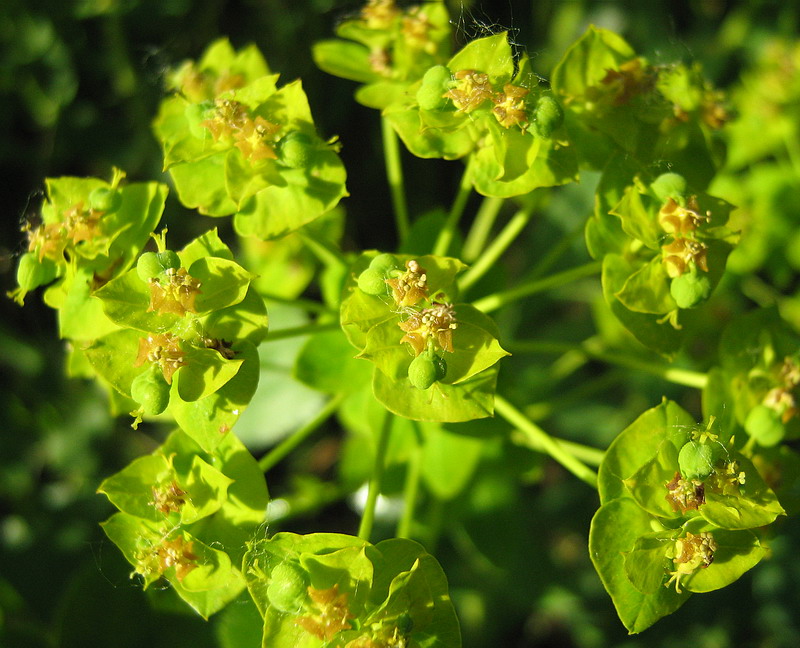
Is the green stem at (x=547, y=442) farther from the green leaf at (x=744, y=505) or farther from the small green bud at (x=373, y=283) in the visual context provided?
the small green bud at (x=373, y=283)

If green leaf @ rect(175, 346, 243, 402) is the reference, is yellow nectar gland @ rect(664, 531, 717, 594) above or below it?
below

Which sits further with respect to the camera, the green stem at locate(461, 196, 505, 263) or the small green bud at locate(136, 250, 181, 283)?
the green stem at locate(461, 196, 505, 263)

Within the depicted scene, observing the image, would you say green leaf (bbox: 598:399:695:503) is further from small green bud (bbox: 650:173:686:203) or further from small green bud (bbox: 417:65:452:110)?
small green bud (bbox: 417:65:452:110)

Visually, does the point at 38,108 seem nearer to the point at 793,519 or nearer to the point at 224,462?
the point at 224,462

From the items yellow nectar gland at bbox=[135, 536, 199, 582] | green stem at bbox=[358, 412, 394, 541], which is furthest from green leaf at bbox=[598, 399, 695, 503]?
yellow nectar gland at bbox=[135, 536, 199, 582]

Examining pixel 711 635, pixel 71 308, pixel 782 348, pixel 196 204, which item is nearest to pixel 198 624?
pixel 71 308

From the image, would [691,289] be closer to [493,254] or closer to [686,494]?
[686,494]
